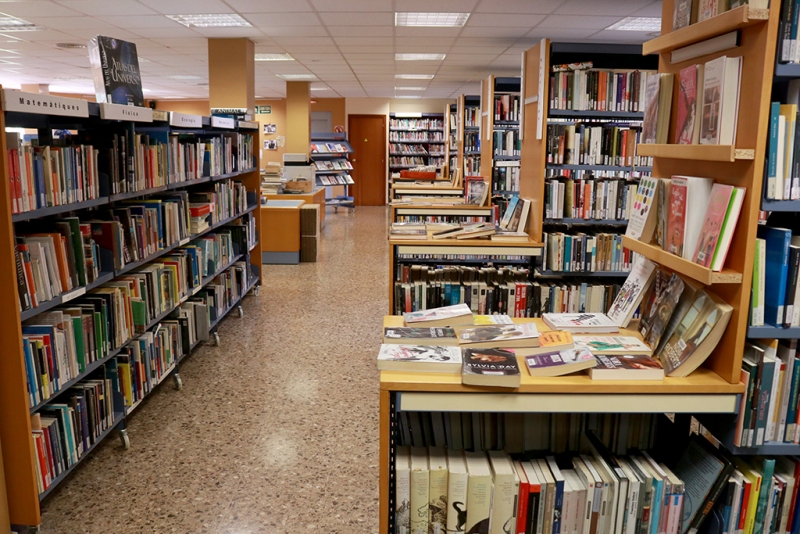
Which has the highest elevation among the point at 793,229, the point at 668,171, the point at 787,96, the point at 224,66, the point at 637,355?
the point at 224,66

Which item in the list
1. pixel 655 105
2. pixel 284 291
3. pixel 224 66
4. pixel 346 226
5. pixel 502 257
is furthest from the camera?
pixel 346 226

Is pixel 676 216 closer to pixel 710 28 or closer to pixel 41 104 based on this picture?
pixel 710 28

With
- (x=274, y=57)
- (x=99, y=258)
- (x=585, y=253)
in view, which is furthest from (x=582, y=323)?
(x=274, y=57)

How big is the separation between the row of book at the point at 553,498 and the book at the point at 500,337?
397 millimetres

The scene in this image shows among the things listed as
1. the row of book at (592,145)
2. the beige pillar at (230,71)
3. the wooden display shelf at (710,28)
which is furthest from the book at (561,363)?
the beige pillar at (230,71)

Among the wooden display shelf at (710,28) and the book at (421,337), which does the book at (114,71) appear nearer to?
the book at (421,337)

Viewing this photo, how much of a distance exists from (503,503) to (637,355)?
665 mm

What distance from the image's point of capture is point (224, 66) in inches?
310

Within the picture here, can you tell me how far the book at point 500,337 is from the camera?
7.32 feet

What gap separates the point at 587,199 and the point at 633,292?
8.99 feet

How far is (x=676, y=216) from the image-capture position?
2.16 metres

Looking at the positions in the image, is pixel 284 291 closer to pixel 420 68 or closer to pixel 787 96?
pixel 420 68

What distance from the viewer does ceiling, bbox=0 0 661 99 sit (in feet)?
18.9

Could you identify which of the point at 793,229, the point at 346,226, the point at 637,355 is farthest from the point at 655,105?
the point at 346,226
